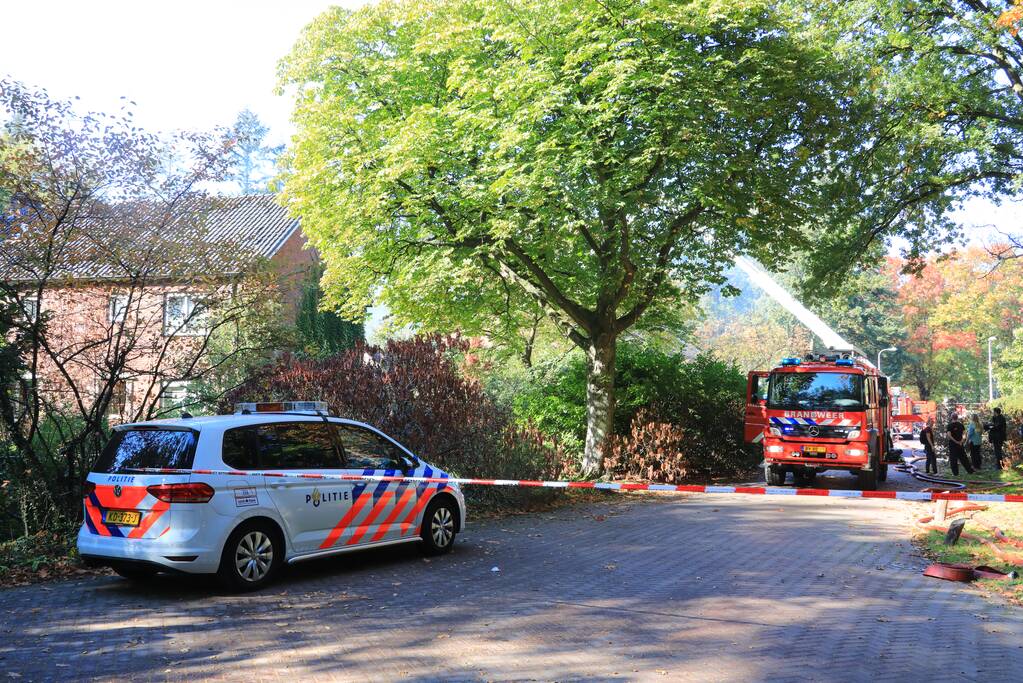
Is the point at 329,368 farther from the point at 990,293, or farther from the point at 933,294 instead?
the point at 933,294

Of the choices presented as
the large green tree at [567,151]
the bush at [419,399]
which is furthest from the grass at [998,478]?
the bush at [419,399]

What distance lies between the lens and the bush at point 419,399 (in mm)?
12961

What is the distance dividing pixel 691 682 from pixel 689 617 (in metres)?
1.72

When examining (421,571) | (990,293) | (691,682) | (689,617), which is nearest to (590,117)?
(421,571)

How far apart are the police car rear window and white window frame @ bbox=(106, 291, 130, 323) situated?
407 cm

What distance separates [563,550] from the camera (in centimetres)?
1031

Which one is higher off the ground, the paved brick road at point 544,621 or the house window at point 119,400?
the house window at point 119,400

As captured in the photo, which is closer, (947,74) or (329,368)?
(329,368)

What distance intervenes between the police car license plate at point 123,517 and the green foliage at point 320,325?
2314 centimetres

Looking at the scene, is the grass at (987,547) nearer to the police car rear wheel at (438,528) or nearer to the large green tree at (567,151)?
the police car rear wheel at (438,528)

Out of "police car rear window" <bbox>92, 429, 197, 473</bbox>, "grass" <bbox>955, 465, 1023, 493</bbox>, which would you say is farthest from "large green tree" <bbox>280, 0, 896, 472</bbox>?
"police car rear window" <bbox>92, 429, 197, 473</bbox>

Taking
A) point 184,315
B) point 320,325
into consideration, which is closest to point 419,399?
point 184,315

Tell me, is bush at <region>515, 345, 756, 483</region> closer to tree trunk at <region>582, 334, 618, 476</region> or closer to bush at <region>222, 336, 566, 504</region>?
tree trunk at <region>582, 334, 618, 476</region>

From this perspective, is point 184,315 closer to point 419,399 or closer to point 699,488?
point 419,399
